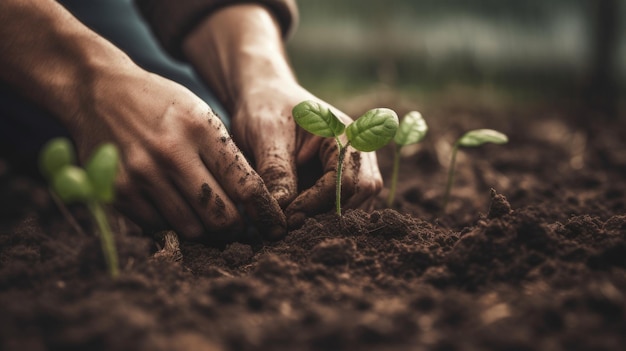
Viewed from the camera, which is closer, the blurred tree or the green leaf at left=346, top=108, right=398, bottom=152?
the green leaf at left=346, top=108, right=398, bottom=152

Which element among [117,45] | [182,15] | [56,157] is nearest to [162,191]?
[56,157]

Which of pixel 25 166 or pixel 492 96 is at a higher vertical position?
pixel 492 96

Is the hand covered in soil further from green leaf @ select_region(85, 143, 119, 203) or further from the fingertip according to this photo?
green leaf @ select_region(85, 143, 119, 203)

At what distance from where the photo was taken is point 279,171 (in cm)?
132

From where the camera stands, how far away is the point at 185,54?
7.66 ft

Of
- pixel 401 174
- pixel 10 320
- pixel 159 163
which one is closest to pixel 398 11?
pixel 401 174

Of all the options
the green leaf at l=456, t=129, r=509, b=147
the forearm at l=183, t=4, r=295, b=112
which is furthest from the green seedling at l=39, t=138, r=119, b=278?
the green leaf at l=456, t=129, r=509, b=147

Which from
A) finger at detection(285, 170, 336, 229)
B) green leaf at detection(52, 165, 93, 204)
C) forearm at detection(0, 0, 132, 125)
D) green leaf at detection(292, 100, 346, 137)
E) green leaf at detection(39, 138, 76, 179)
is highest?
forearm at detection(0, 0, 132, 125)

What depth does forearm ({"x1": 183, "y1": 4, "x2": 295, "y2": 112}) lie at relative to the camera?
5.62 ft

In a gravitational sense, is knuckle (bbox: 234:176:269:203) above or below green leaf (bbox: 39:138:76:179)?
below

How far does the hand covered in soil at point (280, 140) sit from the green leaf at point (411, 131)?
0.33ft

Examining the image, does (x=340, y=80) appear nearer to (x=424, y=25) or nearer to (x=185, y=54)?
(x=424, y=25)

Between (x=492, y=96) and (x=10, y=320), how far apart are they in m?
4.49

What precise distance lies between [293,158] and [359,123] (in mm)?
269
